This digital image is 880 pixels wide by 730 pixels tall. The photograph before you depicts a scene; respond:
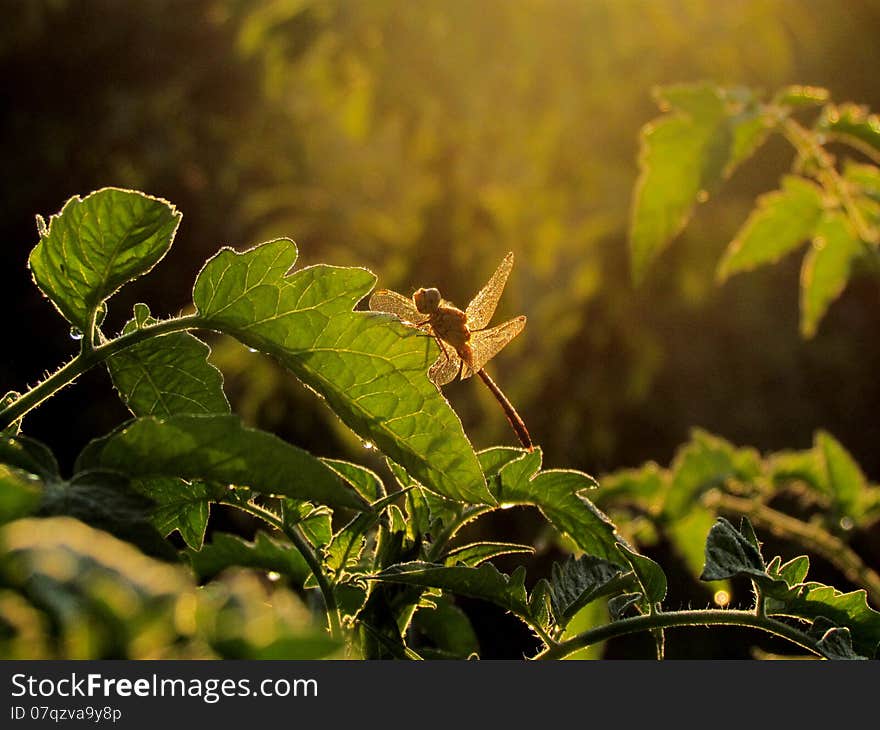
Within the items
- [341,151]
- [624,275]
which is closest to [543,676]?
[624,275]

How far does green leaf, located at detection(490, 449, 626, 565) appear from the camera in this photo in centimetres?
64

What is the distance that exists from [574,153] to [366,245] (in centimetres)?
136

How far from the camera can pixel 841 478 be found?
1.63 metres

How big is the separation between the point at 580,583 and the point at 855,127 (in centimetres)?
90

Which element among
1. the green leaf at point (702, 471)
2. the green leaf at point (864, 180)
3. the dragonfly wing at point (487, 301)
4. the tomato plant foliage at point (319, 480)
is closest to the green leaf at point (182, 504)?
the tomato plant foliage at point (319, 480)

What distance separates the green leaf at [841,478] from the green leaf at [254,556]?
1.17m

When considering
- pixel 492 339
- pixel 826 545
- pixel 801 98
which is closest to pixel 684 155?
pixel 801 98

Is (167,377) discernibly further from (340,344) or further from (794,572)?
(794,572)

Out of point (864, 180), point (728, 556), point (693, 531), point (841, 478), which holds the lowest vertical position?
point (693, 531)

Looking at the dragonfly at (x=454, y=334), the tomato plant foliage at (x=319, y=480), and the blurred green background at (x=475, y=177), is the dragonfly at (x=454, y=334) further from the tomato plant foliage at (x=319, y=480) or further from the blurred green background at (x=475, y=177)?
the blurred green background at (x=475, y=177)

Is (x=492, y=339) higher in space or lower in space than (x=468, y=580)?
higher

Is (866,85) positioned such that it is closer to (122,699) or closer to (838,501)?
(838,501)

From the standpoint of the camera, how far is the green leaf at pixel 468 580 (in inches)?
22.0

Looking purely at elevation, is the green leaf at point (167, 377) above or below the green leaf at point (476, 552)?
above
